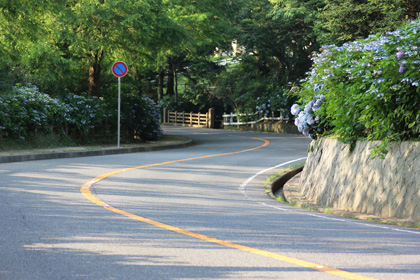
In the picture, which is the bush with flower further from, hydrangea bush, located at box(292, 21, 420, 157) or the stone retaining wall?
the stone retaining wall

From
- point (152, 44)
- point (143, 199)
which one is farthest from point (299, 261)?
point (152, 44)

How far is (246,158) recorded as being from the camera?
1911cm

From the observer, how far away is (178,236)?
687 centimetres

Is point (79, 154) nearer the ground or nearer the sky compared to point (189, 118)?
nearer the ground

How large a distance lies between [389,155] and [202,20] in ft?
91.0

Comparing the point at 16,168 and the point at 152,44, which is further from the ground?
the point at 152,44

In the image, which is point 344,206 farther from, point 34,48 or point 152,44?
point 152,44

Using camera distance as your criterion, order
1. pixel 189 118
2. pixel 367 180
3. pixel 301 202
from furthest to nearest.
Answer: pixel 189 118 → pixel 301 202 → pixel 367 180

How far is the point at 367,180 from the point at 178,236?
11.9 feet

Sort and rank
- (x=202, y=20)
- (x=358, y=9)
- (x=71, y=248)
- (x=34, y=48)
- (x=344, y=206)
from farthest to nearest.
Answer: (x=202, y=20), (x=358, y=9), (x=34, y=48), (x=344, y=206), (x=71, y=248)

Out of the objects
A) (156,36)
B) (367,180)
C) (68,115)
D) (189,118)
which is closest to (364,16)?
(156,36)

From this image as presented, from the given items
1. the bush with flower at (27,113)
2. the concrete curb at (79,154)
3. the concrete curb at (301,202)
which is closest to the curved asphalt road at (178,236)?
the concrete curb at (301,202)

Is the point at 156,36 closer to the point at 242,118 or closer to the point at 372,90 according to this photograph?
the point at 372,90

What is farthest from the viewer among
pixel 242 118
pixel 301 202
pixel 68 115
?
pixel 242 118
